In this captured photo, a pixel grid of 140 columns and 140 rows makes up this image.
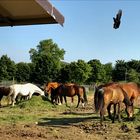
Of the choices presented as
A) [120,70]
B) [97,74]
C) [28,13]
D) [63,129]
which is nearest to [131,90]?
[63,129]

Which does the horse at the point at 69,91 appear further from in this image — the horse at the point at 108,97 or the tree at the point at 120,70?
the tree at the point at 120,70

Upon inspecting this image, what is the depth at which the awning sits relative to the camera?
147 inches

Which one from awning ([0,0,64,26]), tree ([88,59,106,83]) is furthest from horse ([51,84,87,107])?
tree ([88,59,106,83])

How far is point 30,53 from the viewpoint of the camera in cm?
10938

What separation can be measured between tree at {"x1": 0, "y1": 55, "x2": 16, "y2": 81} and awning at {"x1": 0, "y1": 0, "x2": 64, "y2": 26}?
62501 millimetres

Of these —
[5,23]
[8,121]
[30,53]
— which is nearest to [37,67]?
[30,53]

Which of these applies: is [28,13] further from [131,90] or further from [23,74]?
[23,74]

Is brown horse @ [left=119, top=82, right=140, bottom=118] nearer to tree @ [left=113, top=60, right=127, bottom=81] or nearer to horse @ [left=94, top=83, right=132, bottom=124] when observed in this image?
horse @ [left=94, top=83, right=132, bottom=124]

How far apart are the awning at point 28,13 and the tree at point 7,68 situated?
205ft

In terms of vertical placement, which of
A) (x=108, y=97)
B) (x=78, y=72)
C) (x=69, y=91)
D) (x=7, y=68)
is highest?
(x=7, y=68)

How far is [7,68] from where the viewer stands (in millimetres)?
68000

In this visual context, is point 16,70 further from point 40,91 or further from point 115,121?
point 115,121

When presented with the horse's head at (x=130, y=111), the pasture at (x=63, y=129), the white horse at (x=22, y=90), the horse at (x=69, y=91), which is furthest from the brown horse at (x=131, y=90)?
the white horse at (x=22, y=90)

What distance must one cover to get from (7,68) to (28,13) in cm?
6444
